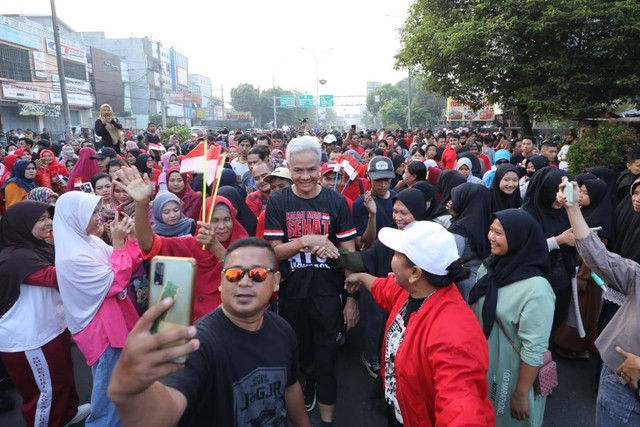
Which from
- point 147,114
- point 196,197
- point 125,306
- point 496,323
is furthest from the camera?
point 147,114

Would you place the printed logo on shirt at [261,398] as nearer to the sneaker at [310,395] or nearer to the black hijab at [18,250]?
the sneaker at [310,395]

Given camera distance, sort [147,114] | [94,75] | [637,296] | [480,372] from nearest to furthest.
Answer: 1. [480,372]
2. [637,296]
3. [94,75]
4. [147,114]

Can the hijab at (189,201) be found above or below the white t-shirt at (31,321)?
above

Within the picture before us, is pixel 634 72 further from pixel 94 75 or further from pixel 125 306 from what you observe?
pixel 94 75

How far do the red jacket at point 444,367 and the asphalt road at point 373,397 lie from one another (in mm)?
1707

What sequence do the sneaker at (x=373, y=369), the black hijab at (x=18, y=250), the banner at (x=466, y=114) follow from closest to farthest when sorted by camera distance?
the black hijab at (x=18, y=250)
the sneaker at (x=373, y=369)
the banner at (x=466, y=114)

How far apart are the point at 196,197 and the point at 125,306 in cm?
212

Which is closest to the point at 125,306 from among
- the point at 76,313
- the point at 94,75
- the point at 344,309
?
the point at 76,313

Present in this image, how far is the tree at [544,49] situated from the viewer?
33.6 ft

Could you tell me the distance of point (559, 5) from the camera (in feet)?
34.4

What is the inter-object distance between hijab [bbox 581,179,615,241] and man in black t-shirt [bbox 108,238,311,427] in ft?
11.5

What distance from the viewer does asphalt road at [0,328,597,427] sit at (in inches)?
137

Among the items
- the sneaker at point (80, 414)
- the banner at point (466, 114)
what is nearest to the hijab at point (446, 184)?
the sneaker at point (80, 414)

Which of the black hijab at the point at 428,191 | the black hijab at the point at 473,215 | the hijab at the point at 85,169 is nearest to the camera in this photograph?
the black hijab at the point at 473,215
